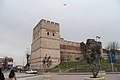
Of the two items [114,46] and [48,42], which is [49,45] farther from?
[114,46]

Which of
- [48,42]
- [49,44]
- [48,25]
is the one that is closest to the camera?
[48,42]

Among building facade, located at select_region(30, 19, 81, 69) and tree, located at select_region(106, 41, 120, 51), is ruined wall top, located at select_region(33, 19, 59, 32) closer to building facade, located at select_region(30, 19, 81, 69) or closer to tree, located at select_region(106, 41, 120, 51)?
building facade, located at select_region(30, 19, 81, 69)

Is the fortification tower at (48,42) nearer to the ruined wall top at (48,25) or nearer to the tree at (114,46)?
the ruined wall top at (48,25)

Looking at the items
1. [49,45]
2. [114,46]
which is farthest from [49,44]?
[114,46]

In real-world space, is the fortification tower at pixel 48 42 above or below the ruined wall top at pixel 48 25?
below

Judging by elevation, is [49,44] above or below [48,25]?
below

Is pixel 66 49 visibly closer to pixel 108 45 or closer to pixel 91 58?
pixel 108 45

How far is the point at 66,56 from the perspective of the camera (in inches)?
2837

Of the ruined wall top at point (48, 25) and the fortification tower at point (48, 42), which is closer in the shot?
the fortification tower at point (48, 42)

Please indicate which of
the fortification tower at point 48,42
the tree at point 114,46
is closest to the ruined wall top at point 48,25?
the fortification tower at point 48,42

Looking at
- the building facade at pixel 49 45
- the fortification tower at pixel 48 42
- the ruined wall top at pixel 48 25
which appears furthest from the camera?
the ruined wall top at pixel 48 25

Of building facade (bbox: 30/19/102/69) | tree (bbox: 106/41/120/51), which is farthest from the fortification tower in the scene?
tree (bbox: 106/41/120/51)

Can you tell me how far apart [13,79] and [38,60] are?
56717mm

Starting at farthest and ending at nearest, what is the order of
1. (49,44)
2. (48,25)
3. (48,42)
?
(48,25)
(49,44)
(48,42)
